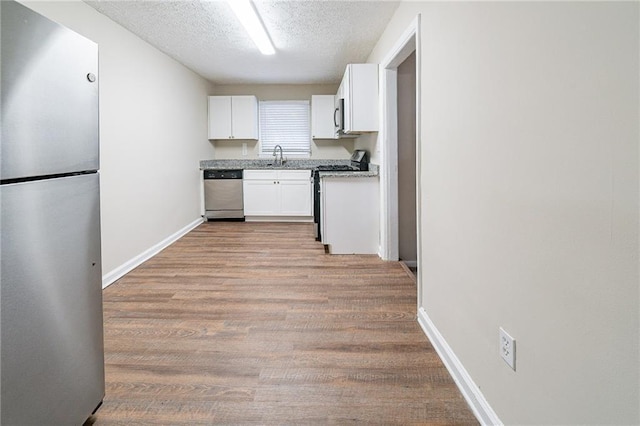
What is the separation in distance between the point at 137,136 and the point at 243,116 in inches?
119

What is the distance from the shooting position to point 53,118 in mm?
1402

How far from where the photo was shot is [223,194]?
6.99 meters

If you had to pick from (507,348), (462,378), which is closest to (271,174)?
(462,378)

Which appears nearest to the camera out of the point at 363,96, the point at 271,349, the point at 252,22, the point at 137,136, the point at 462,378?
the point at 462,378

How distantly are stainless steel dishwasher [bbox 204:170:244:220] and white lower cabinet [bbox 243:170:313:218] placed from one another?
14cm

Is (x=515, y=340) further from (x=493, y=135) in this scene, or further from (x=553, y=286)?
(x=493, y=135)

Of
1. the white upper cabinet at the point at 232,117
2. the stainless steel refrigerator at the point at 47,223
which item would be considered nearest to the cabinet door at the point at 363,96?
the white upper cabinet at the point at 232,117

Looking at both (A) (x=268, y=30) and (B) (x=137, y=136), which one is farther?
(B) (x=137, y=136)

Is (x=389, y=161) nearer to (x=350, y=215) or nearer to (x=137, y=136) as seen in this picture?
(x=350, y=215)

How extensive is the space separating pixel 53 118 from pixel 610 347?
66.0 inches

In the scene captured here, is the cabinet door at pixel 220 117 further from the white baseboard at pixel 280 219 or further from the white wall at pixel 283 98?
the white baseboard at pixel 280 219

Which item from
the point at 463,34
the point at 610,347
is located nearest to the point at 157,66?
the point at 463,34

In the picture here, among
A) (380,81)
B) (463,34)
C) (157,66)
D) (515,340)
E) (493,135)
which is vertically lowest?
(515,340)

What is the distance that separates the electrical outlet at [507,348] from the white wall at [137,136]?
3164mm
